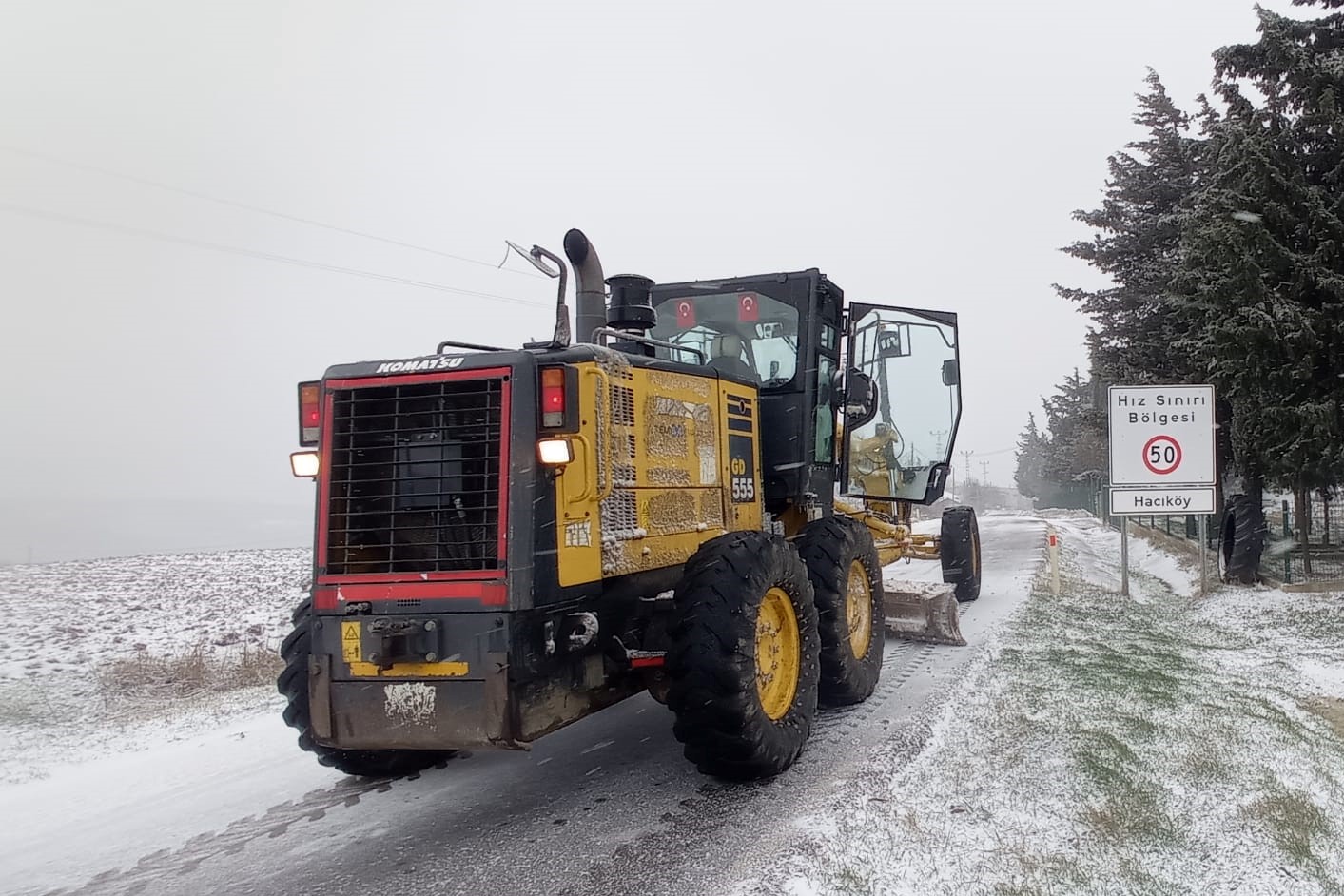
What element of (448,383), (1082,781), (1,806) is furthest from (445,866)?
(1082,781)

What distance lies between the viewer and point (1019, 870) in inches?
144

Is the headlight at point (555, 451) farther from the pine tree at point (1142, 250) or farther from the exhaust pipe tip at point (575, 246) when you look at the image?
the pine tree at point (1142, 250)

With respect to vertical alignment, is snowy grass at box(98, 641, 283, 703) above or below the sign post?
below

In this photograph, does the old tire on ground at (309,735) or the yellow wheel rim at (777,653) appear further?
the yellow wheel rim at (777,653)

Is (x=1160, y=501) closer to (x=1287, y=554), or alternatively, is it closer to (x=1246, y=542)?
(x=1246, y=542)

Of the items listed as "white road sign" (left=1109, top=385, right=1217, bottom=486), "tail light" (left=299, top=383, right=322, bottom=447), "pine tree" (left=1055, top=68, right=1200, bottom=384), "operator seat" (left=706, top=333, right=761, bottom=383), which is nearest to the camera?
"tail light" (left=299, top=383, right=322, bottom=447)

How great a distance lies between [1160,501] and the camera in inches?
465

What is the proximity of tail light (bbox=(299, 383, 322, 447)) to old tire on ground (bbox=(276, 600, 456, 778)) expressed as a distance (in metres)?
0.82

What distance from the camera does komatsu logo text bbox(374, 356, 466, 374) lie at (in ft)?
14.5

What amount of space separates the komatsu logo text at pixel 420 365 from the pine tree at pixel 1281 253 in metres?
10.00

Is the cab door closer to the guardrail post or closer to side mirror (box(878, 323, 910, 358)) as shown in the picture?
side mirror (box(878, 323, 910, 358))

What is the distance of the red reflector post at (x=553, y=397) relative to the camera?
165 inches

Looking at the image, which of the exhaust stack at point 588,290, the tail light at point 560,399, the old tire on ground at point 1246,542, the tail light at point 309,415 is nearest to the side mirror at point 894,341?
the exhaust stack at point 588,290

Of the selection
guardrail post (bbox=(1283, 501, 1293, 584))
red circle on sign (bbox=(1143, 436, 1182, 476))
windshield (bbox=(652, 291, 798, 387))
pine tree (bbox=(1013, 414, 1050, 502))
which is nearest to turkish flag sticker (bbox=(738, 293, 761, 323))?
windshield (bbox=(652, 291, 798, 387))
